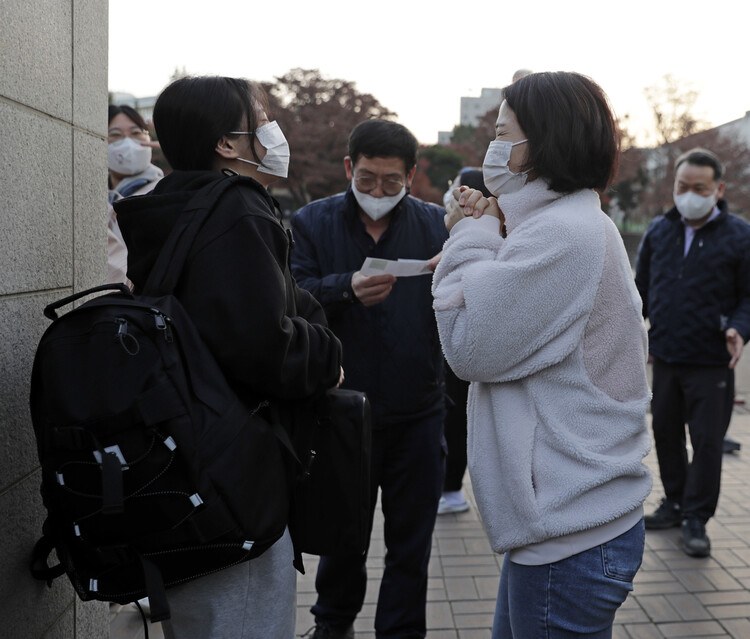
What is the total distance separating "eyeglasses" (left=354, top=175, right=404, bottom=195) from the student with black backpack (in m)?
1.25

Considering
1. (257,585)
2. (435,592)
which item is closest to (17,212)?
(257,585)

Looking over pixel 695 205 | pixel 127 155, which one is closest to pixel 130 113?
pixel 127 155

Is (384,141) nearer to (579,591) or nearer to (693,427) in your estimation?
(579,591)

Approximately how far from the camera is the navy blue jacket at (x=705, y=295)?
441 cm

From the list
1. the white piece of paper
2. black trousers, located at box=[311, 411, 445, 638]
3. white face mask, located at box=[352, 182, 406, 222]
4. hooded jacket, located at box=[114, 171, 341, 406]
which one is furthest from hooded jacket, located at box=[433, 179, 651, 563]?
white face mask, located at box=[352, 182, 406, 222]

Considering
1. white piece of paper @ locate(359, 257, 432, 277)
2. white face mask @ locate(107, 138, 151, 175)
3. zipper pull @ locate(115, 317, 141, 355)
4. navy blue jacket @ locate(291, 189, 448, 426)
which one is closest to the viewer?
zipper pull @ locate(115, 317, 141, 355)

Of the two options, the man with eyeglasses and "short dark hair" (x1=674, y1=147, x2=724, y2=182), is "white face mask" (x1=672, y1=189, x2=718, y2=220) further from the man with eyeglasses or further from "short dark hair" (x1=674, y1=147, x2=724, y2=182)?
the man with eyeglasses

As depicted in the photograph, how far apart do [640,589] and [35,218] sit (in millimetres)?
3239

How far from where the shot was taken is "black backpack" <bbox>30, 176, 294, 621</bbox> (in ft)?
5.08

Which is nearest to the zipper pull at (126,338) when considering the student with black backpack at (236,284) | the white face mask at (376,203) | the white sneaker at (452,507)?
the student with black backpack at (236,284)

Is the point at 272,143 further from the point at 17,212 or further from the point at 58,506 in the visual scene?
the point at 58,506

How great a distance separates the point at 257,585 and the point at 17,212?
1143 millimetres

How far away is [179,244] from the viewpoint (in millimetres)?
1717

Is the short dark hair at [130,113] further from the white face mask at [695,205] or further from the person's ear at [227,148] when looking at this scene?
the white face mask at [695,205]
